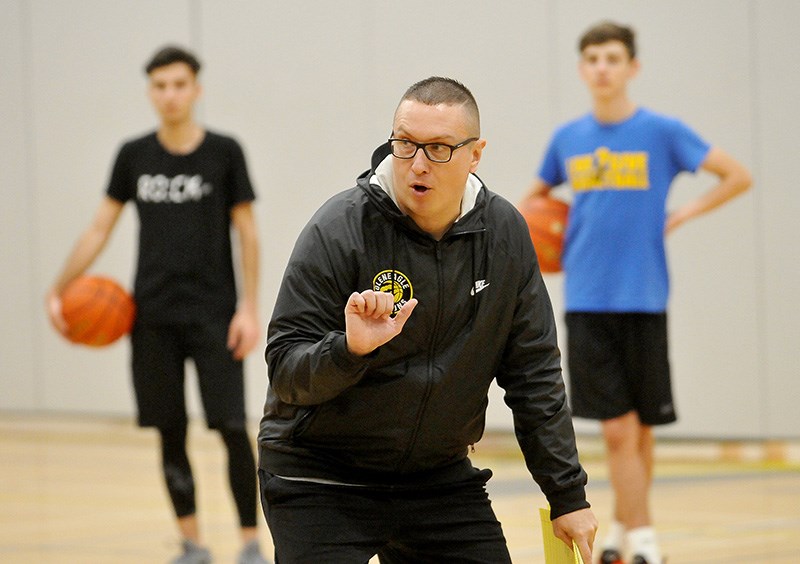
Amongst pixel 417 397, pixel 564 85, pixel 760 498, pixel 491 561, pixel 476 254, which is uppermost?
pixel 564 85

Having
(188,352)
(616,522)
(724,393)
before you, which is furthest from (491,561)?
(724,393)

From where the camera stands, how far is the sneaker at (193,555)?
6.33 m

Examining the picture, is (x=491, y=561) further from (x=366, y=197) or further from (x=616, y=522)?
(x=616, y=522)

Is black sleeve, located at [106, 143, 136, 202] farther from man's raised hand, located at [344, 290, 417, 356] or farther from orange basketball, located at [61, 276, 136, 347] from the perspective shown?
man's raised hand, located at [344, 290, 417, 356]

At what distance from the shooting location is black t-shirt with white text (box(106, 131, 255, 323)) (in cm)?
645

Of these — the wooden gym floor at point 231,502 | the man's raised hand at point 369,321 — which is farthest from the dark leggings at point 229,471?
the man's raised hand at point 369,321

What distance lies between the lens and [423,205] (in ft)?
11.3

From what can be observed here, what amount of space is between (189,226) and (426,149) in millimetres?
3270

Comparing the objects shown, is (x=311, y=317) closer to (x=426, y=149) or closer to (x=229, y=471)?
(x=426, y=149)

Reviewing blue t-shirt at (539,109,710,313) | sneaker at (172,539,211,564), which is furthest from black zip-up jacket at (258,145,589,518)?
sneaker at (172,539,211,564)

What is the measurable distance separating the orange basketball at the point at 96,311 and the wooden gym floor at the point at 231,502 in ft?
3.52

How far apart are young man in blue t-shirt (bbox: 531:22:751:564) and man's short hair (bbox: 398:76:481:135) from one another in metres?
2.80

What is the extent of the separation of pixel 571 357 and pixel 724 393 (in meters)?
3.83

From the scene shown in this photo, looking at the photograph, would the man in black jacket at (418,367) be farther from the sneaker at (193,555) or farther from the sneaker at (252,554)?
the sneaker at (193,555)
